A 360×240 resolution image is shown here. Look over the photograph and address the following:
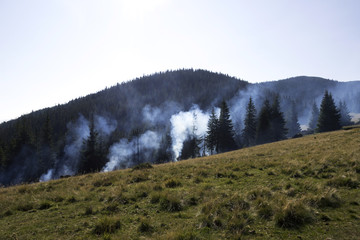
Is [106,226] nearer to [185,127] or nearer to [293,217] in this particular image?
[293,217]

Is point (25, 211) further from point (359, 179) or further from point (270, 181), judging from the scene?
point (359, 179)

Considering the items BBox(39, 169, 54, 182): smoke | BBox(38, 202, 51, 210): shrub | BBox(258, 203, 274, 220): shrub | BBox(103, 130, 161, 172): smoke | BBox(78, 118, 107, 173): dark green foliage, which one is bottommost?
BBox(39, 169, 54, 182): smoke

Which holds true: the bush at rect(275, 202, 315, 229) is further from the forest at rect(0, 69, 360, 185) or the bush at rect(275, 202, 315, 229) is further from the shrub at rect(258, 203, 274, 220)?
the forest at rect(0, 69, 360, 185)

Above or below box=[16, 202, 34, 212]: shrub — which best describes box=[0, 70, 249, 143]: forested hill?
above

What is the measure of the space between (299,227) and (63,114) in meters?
168

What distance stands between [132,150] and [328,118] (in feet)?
228

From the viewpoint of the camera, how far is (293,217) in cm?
441

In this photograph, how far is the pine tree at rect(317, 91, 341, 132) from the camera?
45.9m

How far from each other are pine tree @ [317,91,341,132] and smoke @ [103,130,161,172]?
205ft

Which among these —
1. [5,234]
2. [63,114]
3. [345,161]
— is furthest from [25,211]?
[63,114]

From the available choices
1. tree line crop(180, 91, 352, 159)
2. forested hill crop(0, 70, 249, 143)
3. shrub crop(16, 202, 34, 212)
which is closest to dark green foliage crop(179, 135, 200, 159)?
tree line crop(180, 91, 352, 159)

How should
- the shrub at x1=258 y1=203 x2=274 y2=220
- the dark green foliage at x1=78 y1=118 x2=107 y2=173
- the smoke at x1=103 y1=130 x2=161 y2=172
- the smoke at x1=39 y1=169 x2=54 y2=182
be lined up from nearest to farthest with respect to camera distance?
the shrub at x1=258 y1=203 x2=274 y2=220 < the dark green foliage at x1=78 y1=118 x2=107 y2=173 < the smoke at x1=39 y1=169 x2=54 y2=182 < the smoke at x1=103 y1=130 x2=161 y2=172

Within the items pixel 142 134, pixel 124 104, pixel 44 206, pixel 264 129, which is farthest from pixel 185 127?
pixel 124 104

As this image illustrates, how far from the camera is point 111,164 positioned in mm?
59969
